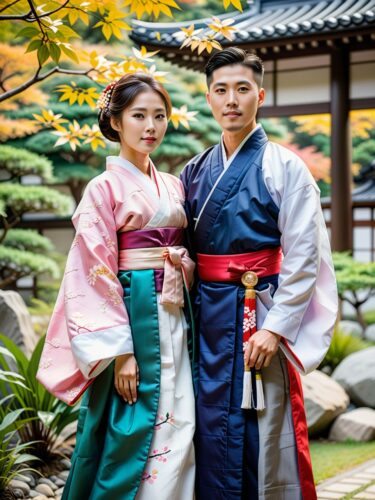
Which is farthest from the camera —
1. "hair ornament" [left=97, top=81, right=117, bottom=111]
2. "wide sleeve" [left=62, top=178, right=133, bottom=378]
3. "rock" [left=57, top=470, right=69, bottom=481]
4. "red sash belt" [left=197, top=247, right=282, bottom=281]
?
"rock" [left=57, top=470, right=69, bottom=481]

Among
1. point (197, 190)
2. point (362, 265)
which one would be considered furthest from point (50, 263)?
point (197, 190)

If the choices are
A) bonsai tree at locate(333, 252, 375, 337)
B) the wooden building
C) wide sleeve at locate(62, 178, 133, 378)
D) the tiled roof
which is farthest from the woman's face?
bonsai tree at locate(333, 252, 375, 337)

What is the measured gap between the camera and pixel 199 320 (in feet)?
10.3

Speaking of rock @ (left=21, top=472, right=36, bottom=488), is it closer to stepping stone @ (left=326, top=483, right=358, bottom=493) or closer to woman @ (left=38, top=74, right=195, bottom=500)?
woman @ (left=38, top=74, right=195, bottom=500)

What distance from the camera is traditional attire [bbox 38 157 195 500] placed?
112 inches

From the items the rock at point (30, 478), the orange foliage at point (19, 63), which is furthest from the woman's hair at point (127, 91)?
the orange foliage at point (19, 63)

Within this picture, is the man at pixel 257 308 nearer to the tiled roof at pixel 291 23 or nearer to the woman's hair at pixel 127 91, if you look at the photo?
the woman's hair at pixel 127 91

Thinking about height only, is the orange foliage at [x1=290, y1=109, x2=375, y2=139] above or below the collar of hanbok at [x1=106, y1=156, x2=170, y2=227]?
above

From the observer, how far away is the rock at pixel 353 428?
20.5 ft

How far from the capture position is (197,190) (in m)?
3.19

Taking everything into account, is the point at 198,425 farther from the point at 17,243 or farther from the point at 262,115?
the point at 17,243

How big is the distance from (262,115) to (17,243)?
4.83 meters

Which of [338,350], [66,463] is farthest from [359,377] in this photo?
[66,463]

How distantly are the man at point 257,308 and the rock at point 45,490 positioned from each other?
4.86 ft
